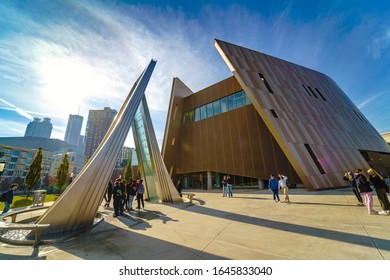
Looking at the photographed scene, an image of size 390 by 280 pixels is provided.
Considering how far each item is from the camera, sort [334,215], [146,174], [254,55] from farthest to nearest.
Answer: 1. [254,55]
2. [146,174]
3. [334,215]

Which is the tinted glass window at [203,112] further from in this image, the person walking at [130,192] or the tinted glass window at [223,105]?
the person walking at [130,192]

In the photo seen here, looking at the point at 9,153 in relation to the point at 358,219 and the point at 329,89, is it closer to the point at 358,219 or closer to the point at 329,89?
the point at 358,219

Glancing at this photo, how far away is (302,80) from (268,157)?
13.8 m

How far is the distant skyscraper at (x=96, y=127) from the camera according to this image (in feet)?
440

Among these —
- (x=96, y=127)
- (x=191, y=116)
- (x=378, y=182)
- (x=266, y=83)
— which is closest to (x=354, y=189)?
(x=378, y=182)

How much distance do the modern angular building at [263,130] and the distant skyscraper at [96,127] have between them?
13199 cm

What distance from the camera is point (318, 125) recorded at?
18422 millimetres

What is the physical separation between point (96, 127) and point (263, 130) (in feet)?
511

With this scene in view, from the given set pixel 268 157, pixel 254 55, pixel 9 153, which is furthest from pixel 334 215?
pixel 9 153

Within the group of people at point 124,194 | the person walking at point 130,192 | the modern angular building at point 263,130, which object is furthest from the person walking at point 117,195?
the modern angular building at point 263,130

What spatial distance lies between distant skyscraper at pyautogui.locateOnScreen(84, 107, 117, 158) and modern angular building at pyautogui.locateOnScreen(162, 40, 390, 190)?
433 ft

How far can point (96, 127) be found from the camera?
468 feet

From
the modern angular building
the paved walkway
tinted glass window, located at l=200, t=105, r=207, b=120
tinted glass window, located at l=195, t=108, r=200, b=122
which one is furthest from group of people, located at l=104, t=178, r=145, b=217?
tinted glass window, located at l=195, t=108, r=200, b=122

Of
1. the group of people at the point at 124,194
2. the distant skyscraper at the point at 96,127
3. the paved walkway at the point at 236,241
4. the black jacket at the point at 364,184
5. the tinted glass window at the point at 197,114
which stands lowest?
the paved walkway at the point at 236,241
